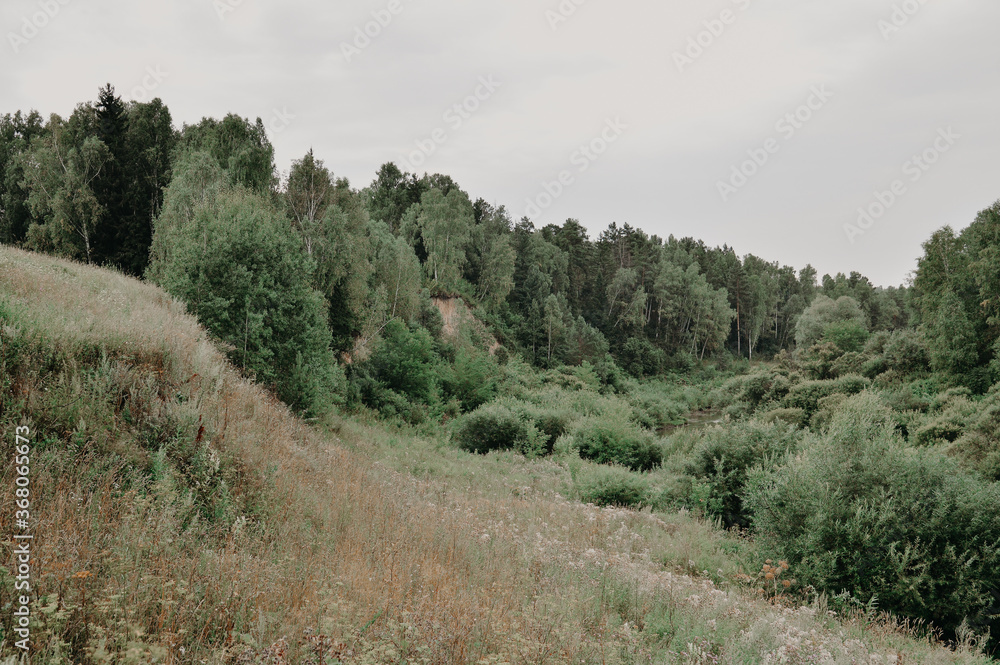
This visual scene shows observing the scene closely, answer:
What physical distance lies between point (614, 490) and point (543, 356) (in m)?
42.4

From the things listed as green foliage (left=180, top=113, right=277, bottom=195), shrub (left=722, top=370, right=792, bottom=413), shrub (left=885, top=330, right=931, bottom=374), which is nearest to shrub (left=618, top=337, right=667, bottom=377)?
shrub (left=722, top=370, right=792, bottom=413)

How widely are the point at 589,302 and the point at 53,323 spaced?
237ft

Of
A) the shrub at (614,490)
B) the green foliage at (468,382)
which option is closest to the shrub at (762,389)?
the green foliage at (468,382)

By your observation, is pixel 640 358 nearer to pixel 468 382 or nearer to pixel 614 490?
pixel 468 382

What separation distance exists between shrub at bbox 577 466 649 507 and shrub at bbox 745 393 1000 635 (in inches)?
191

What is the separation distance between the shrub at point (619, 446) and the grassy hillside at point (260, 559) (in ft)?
38.8

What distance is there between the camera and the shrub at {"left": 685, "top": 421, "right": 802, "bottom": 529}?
1348 centimetres

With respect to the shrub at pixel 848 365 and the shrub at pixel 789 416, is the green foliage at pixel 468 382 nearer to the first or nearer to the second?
the shrub at pixel 789 416

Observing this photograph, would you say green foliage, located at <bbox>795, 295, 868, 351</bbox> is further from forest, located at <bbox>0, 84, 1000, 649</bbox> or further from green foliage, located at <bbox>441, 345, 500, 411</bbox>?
green foliage, located at <bbox>441, 345, 500, 411</bbox>

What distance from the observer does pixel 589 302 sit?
75625mm

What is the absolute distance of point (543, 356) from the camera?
56.9 metres

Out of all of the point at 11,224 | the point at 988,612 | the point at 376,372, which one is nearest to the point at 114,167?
the point at 11,224

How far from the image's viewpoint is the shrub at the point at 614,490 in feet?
47.2

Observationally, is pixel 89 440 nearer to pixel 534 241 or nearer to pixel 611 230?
pixel 534 241
